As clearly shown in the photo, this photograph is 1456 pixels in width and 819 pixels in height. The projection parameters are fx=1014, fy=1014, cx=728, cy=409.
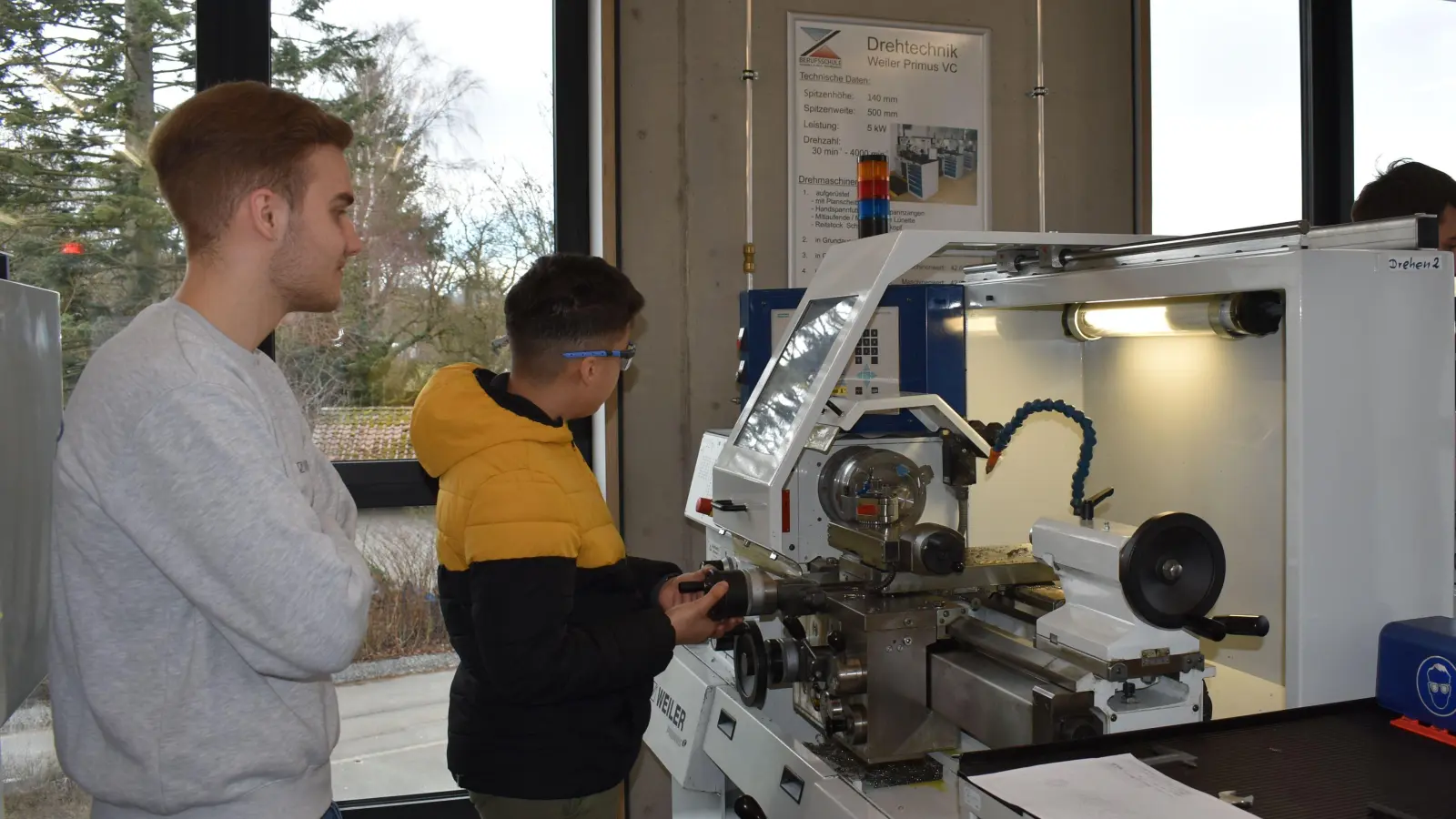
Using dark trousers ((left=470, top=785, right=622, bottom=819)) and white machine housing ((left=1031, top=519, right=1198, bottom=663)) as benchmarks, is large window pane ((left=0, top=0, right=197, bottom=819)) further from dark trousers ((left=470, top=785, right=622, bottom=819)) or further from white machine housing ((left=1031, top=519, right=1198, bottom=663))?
white machine housing ((left=1031, top=519, right=1198, bottom=663))

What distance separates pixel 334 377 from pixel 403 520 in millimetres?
430

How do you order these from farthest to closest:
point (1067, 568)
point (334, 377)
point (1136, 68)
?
1. point (1136, 68)
2. point (334, 377)
3. point (1067, 568)

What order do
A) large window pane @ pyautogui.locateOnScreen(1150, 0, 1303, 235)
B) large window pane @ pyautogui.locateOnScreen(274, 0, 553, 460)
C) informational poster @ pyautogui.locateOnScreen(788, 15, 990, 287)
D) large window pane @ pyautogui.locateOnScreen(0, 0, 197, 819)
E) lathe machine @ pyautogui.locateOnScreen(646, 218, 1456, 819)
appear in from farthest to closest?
large window pane @ pyautogui.locateOnScreen(1150, 0, 1303, 235) < informational poster @ pyautogui.locateOnScreen(788, 15, 990, 287) < large window pane @ pyautogui.locateOnScreen(274, 0, 553, 460) < large window pane @ pyautogui.locateOnScreen(0, 0, 197, 819) < lathe machine @ pyautogui.locateOnScreen(646, 218, 1456, 819)

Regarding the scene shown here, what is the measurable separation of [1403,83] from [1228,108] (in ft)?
2.06

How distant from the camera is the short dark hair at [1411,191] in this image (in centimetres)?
230

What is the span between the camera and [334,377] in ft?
9.03

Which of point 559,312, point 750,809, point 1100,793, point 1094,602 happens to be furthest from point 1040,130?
point 1100,793

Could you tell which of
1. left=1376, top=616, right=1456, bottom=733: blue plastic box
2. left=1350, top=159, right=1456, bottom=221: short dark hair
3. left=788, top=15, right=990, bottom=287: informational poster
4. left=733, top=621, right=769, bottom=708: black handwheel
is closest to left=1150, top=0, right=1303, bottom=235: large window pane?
left=788, top=15, right=990, bottom=287: informational poster

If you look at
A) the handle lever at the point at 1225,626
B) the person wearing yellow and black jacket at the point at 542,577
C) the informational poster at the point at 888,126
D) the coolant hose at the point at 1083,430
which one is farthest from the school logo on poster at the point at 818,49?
the handle lever at the point at 1225,626

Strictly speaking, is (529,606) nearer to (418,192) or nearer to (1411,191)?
(418,192)

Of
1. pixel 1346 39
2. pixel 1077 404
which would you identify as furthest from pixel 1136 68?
pixel 1077 404

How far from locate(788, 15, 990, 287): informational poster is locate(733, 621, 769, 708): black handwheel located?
1.40 meters

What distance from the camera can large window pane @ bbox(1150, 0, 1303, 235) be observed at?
326 cm

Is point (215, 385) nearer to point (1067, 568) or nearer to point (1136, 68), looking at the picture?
point (1067, 568)
